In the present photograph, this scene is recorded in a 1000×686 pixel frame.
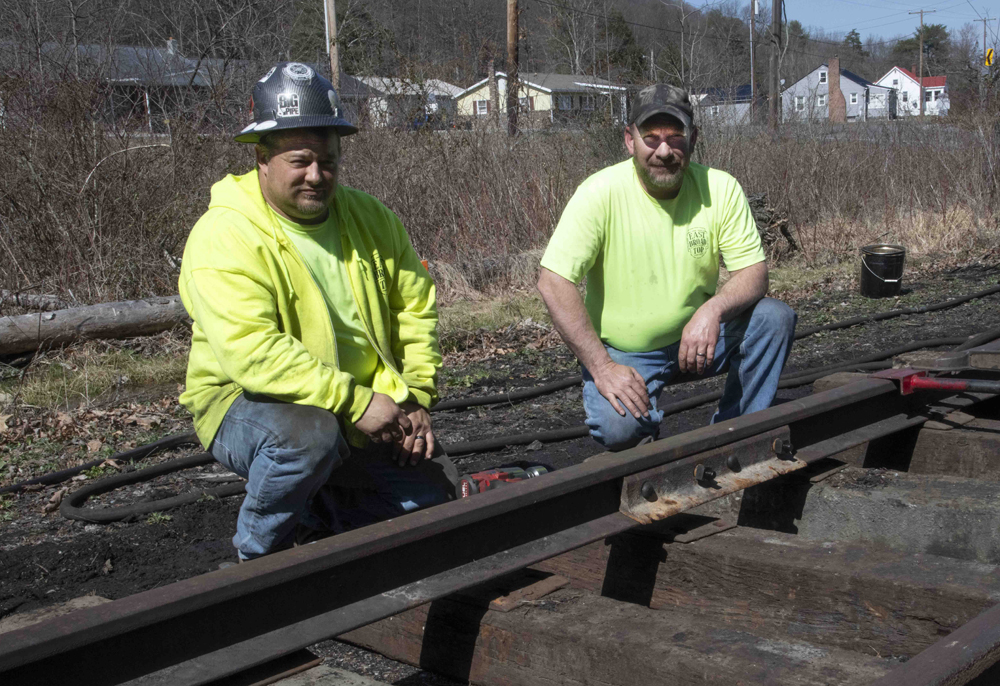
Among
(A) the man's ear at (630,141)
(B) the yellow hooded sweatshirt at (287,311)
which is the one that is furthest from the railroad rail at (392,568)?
(A) the man's ear at (630,141)

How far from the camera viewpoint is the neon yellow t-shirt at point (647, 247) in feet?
13.7

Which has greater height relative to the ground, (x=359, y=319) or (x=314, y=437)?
(x=359, y=319)

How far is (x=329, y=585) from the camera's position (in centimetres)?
238

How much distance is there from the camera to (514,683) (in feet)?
8.00

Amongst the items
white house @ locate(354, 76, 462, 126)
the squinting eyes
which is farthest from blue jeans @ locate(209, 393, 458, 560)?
white house @ locate(354, 76, 462, 126)

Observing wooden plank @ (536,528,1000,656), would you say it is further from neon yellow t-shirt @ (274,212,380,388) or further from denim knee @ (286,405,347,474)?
neon yellow t-shirt @ (274,212,380,388)

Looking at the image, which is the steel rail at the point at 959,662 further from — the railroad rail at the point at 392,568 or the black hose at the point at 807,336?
the black hose at the point at 807,336

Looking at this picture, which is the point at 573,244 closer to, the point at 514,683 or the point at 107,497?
the point at 514,683

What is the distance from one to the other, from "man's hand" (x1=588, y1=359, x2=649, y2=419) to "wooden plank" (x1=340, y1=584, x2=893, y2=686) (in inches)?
51.8

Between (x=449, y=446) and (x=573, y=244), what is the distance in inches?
73.6

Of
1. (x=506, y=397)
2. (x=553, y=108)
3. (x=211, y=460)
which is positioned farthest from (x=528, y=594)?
(x=553, y=108)

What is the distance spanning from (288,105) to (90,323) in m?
6.18

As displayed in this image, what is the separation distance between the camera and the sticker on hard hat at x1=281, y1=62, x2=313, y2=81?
3109mm

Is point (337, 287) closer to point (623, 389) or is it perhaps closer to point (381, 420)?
point (381, 420)
